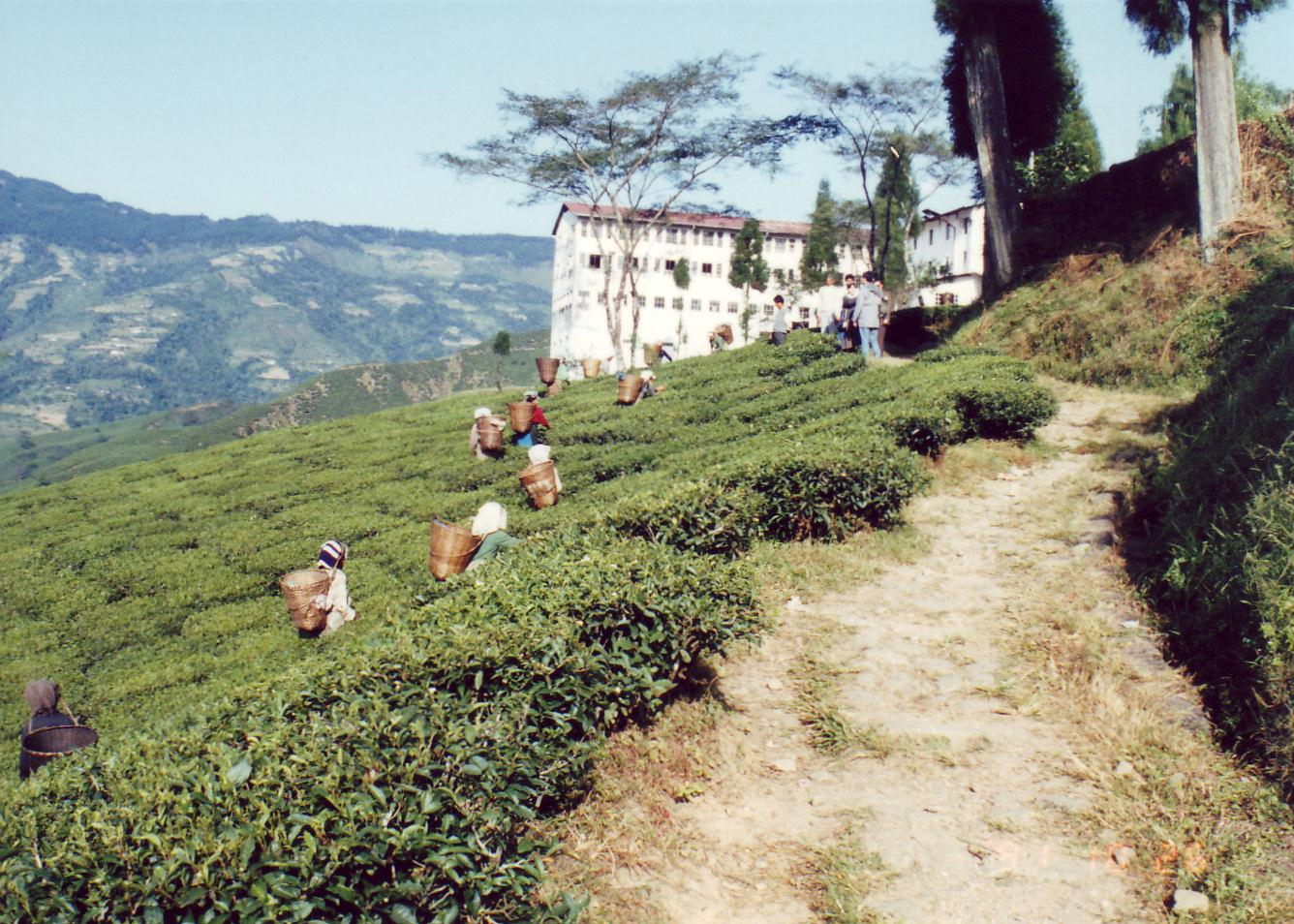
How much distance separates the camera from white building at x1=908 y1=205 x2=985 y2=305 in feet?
217

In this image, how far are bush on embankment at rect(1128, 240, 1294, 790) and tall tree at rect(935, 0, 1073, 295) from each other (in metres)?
10.5

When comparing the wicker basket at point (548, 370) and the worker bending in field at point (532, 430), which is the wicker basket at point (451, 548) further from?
the wicker basket at point (548, 370)

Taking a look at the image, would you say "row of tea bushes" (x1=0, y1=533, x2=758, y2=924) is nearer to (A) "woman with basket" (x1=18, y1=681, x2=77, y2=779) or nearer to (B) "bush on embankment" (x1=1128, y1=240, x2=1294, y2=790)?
(A) "woman with basket" (x1=18, y1=681, x2=77, y2=779)

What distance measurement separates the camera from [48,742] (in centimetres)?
697

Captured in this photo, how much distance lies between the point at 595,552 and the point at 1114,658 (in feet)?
12.8

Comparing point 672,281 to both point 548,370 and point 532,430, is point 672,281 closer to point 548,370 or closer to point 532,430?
point 548,370

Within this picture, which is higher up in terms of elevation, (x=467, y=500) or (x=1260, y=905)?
(x=467, y=500)

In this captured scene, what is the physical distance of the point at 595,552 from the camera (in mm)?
6652

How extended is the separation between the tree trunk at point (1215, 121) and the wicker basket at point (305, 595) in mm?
15273

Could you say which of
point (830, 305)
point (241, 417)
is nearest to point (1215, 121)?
point (830, 305)

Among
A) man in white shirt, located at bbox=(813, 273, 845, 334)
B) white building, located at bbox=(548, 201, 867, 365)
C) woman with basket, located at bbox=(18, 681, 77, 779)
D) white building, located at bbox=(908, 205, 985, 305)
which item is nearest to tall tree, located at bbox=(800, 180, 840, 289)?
white building, located at bbox=(548, 201, 867, 365)

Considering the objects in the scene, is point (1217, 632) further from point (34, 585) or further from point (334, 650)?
point (34, 585)

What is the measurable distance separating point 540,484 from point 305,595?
4.46 meters

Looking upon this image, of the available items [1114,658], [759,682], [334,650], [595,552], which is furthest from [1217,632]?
[334,650]
